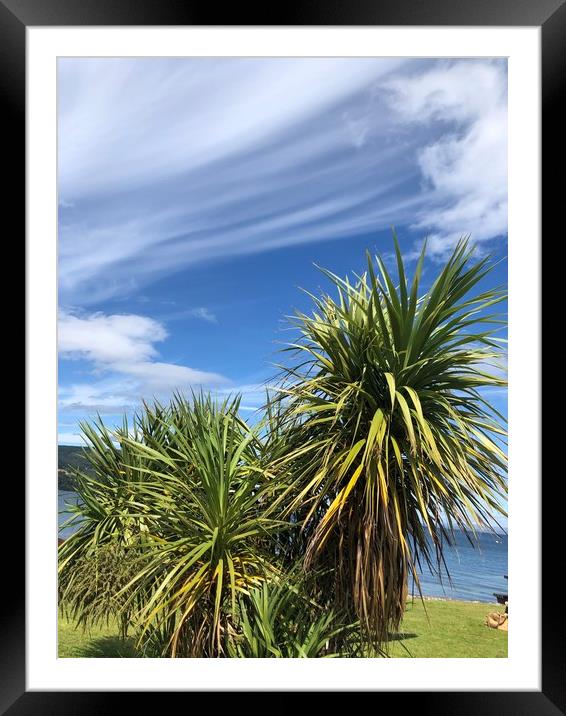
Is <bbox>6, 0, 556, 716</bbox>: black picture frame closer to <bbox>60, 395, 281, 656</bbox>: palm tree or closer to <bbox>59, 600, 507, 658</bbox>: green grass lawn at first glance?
<bbox>60, 395, 281, 656</bbox>: palm tree

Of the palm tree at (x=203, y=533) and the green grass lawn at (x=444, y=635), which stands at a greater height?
the palm tree at (x=203, y=533)

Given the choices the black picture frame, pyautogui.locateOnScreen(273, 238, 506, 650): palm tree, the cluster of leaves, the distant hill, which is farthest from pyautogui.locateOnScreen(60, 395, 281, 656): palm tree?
the distant hill

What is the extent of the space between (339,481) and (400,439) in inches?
12.4

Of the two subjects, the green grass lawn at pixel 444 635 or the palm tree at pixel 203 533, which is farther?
the green grass lawn at pixel 444 635

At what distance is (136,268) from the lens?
6879 mm
